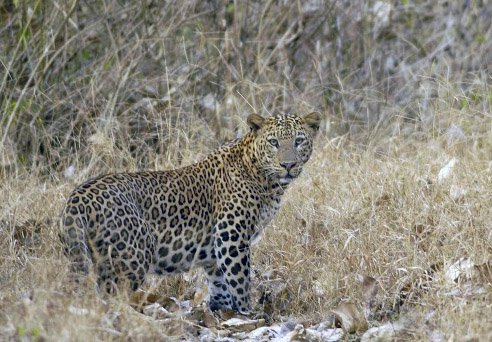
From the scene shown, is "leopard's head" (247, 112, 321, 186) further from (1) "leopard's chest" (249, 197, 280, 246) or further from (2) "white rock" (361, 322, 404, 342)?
(2) "white rock" (361, 322, 404, 342)

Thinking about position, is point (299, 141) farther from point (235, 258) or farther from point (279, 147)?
point (235, 258)

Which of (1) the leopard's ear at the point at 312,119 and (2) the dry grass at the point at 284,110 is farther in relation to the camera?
(1) the leopard's ear at the point at 312,119

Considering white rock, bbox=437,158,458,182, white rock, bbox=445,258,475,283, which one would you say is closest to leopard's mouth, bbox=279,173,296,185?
white rock, bbox=437,158,458,182

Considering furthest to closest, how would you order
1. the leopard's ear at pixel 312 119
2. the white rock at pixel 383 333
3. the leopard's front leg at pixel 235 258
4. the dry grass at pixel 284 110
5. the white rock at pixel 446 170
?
the white rock at pixel 446 170 → the leopard's ear at pixel 312 119 → the leopard's front leg at pixel 235 258 → the dry grass at pixel 284 110 → the white rock at pixel 383 333

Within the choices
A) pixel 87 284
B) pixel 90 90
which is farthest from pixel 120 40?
pixel 87 284

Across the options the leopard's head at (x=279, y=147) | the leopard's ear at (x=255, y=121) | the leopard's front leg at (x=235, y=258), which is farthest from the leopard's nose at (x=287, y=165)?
the leopard's front leg at (x=235, y=258)

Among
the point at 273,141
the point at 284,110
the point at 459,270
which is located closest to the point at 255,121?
the point at 273,141

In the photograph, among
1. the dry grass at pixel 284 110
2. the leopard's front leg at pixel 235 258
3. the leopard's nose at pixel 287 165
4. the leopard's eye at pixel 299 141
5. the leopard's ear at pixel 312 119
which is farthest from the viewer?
the leopard's ear at pixel 312 119

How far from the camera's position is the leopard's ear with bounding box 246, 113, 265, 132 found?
24.5ft

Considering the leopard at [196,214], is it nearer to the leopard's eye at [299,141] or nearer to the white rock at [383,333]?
the leopard's eye at [299,141]

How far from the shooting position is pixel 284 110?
10.3 metres

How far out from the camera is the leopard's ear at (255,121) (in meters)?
7.48

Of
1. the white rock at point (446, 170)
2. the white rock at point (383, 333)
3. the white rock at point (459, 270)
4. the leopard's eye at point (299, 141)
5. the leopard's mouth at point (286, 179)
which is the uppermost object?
the leopard's eye at point (299, 141)

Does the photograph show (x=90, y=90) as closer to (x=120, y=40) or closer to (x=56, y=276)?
(x=120, y=40)
